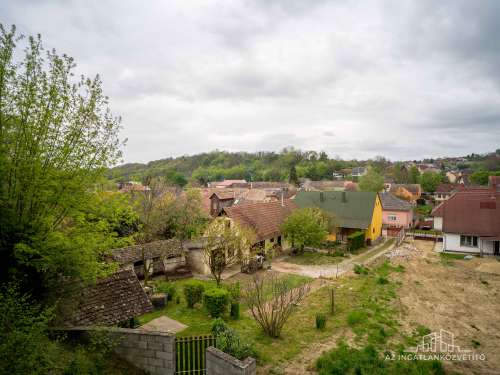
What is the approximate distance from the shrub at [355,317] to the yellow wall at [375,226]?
70.4ft

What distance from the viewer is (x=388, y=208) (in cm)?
4703

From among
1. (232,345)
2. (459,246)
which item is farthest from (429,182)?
(232,345)

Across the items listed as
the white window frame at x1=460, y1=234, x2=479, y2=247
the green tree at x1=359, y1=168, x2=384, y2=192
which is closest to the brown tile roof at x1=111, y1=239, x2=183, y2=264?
the white window frame at x1=460, y1=234, x2=479, y2=247

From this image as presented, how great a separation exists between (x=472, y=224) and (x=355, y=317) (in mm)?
23915

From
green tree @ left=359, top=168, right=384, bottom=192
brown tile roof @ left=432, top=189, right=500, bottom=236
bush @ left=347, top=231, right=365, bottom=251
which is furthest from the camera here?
green tree @ left=359, top=168, right=384, bottom=192

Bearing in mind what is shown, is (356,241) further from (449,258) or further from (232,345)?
(232,345)

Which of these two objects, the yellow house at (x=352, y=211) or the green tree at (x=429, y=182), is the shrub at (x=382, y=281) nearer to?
the yellow house at (x=352, y=211)

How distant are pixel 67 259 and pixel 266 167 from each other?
148 meters

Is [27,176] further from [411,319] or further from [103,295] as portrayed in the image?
[411,319]

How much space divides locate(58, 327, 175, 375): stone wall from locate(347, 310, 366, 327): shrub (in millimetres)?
8424

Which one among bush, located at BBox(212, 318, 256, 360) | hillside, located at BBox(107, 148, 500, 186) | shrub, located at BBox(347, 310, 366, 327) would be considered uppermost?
hillside, located at BBox(107, 148, 500, 186)

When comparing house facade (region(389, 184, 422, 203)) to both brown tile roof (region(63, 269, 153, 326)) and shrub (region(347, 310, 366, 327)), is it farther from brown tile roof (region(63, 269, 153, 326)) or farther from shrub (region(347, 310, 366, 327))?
brown tile roof (region(63, 269, 153, 326))

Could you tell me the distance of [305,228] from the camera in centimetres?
2778

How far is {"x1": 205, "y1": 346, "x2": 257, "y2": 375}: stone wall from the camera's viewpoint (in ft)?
26.9
